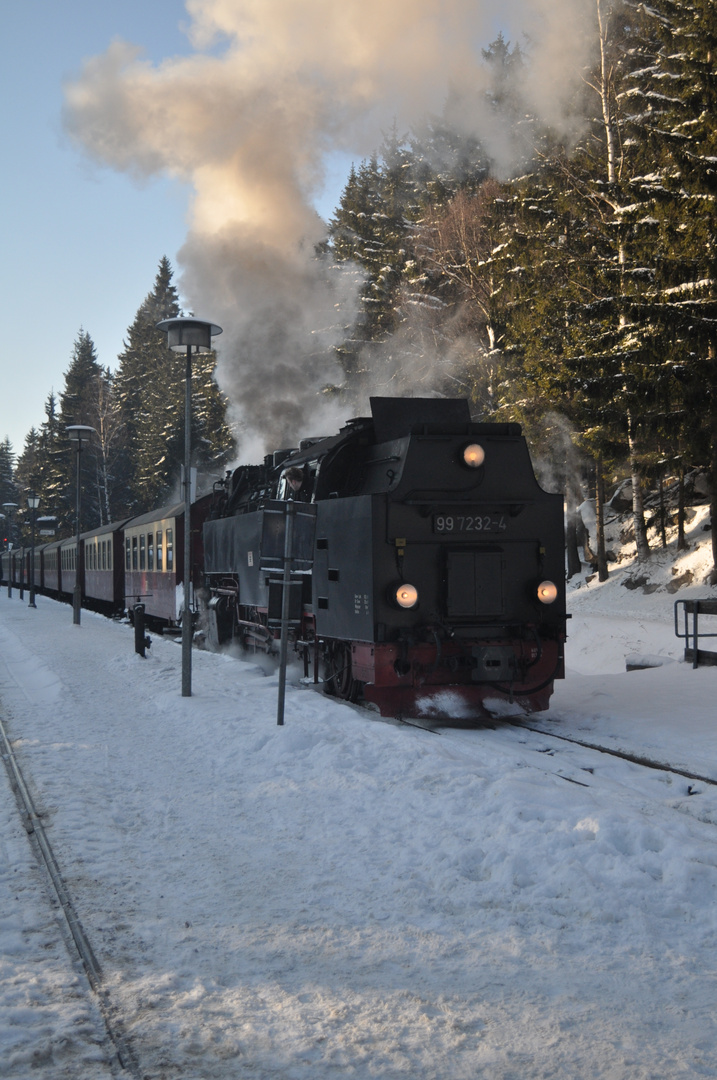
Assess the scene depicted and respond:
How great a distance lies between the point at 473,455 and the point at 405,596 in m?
1.52

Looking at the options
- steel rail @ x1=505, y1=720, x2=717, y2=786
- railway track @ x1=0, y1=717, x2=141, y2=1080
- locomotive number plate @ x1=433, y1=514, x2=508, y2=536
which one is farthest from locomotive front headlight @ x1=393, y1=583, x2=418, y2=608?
railway track @ x1=0, y1=717, x2=141, y2=1080

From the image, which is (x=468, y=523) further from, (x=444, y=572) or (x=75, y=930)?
(x=75, y=930)

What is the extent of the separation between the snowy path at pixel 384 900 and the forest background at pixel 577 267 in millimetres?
10095

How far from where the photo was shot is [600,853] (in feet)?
14.7

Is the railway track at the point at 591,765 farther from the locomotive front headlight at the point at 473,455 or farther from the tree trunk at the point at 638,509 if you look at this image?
the tree trunk at the point at 638,509

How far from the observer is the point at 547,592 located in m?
8.45

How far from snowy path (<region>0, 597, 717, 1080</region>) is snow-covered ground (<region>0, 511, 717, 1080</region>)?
1cm

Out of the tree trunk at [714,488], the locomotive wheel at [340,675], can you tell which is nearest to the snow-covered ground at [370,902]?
the locomotive wheel at [340,675]

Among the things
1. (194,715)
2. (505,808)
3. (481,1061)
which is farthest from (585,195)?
(481,1061)

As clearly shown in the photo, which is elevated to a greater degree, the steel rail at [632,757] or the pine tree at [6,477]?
the pine tree at [6,477]

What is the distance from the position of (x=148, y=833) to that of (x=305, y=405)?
35.9m

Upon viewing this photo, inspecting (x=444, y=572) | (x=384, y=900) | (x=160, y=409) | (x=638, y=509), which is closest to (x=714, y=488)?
(x=638, y=509)

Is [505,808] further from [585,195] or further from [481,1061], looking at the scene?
[585,195]

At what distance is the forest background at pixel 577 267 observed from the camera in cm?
1603
